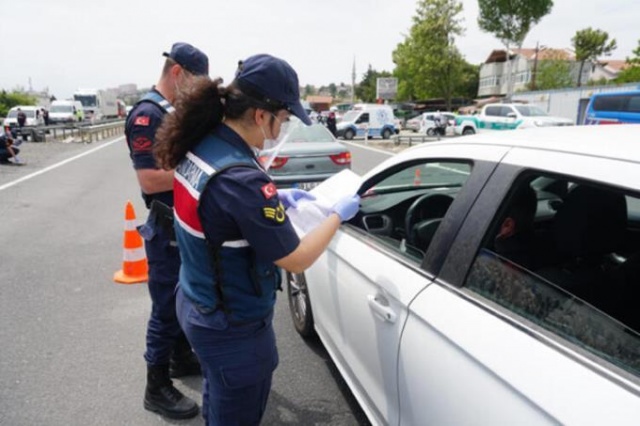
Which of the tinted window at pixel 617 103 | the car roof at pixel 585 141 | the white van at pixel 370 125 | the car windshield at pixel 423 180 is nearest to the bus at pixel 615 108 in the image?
the tinted window at pixel 617 103

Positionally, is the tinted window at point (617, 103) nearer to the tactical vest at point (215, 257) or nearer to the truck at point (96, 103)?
the tactical vest at point (215, 257)

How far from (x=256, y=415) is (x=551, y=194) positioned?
1981 millimetres

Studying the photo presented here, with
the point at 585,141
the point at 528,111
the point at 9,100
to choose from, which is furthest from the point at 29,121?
the point at 585,141

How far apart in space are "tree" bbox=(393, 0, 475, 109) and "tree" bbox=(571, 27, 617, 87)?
76.1ft

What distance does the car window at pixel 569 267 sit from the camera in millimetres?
1391

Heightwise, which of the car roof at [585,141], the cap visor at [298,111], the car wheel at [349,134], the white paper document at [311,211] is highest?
the cap visor at [298,111]

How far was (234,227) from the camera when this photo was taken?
57.6 inches

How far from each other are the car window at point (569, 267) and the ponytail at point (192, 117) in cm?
105

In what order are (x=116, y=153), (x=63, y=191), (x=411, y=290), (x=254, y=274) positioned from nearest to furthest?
1. (x=254, y=274)
2. (x=411, y=290)
3. (x=63, y=191)
4. (x=116, y=153)

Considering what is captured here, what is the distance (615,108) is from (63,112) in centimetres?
3603

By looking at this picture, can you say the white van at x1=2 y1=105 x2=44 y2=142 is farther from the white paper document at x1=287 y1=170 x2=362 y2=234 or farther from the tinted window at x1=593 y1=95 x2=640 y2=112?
the white paper document at x1=287 y1=170 x2=362 y2=234

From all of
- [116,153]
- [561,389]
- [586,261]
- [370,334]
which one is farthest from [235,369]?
[116,153]

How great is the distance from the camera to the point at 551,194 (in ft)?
8.43

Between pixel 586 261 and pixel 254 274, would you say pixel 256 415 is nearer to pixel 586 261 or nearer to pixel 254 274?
pixel 254 274
